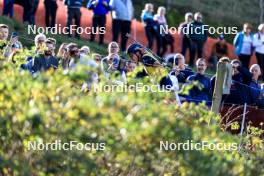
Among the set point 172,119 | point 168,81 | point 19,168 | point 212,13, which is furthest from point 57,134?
point 212,13

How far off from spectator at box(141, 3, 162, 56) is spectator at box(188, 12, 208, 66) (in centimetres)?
73

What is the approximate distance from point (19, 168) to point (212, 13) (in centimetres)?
2596

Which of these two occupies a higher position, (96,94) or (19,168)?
(96,94)

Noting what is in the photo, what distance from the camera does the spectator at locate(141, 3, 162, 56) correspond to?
21203 mm

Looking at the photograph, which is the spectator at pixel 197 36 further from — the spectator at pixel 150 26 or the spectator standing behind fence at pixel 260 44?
the spectator standing behind fence at pixel 260 44

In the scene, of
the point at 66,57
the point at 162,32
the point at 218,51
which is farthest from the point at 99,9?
the point at 66,57

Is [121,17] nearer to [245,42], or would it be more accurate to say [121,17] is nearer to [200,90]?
[245,42]

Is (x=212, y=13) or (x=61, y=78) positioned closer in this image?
(x=61, y=78)

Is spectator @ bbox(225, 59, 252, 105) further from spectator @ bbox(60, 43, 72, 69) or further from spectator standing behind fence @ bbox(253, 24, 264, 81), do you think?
spectator standing behind fence @ bbox(253, 24, 264, 81)

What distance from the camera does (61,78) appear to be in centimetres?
719

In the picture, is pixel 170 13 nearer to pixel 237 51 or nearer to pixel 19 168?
pixel 237 51

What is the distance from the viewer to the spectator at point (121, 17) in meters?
20.6

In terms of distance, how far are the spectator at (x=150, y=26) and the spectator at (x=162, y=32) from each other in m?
0.09

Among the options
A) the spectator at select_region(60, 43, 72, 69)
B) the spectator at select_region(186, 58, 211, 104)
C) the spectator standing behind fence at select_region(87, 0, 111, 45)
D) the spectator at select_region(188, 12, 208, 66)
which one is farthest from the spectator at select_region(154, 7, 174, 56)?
the spectator at select_region(60, 43, 72, 69)
